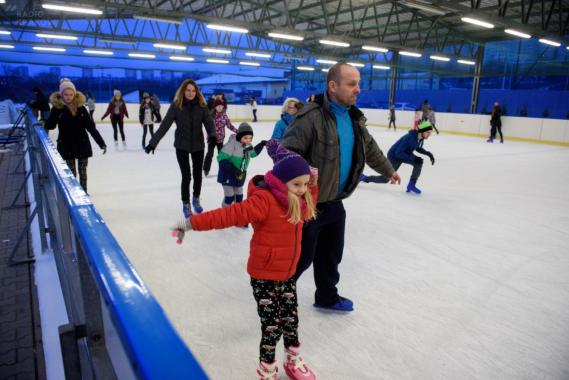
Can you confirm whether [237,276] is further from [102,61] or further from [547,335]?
[102,61]

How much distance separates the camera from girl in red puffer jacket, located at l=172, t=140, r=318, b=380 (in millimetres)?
1425

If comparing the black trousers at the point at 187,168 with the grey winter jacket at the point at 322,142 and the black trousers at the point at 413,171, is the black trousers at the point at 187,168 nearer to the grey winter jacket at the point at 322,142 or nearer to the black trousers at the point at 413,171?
the grey winter jacket at the point at 322,142

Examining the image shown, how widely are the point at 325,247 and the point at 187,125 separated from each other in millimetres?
2050

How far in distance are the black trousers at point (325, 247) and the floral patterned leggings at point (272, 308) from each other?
0.72 feet

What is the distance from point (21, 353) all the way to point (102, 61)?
24.9 metres

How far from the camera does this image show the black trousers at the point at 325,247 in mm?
1897

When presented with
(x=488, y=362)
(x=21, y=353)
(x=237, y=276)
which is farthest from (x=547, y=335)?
(x=21, y=353)

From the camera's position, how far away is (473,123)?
14.1 m

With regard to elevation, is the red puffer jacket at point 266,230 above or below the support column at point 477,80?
below

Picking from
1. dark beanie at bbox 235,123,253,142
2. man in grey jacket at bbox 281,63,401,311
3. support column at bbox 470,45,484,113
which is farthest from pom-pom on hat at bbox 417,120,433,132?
support column at bbox 470,45,484,113

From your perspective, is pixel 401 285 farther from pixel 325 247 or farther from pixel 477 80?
pixel 477 80

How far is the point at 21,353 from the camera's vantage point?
1882 mm

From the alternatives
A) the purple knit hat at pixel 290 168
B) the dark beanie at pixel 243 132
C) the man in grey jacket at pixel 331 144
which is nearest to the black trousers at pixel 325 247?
the man in grey jacket at pixel 331 144

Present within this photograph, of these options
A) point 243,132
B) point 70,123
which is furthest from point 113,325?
point 70,123
